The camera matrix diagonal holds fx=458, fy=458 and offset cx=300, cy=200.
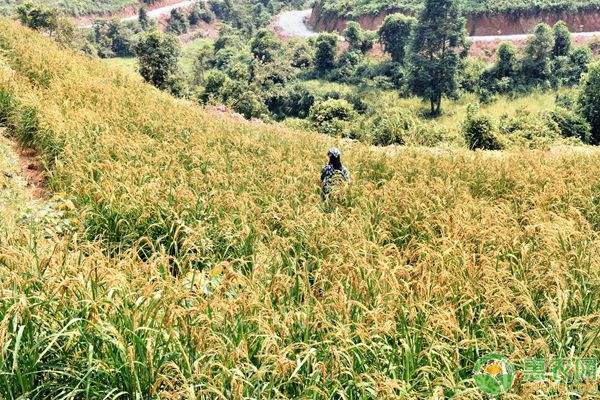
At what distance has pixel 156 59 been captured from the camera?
2600 centimetres

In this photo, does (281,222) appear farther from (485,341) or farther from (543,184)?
(543,184)

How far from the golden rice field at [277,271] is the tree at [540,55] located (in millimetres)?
39309

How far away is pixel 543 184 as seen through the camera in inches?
276

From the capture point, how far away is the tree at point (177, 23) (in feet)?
277

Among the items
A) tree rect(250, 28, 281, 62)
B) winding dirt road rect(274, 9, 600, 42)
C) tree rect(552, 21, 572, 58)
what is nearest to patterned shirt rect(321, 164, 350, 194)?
tree rect(552, 21, 572, 58)

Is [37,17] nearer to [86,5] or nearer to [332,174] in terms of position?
[332,174]

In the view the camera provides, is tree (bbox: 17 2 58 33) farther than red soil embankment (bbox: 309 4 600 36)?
No

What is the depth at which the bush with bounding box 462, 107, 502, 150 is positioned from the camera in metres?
18.8

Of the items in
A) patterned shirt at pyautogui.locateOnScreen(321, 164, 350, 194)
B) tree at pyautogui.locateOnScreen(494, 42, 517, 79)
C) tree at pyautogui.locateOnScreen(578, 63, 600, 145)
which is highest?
tree at pyautogui.locateOnScreen(494, 42, 517, 79)

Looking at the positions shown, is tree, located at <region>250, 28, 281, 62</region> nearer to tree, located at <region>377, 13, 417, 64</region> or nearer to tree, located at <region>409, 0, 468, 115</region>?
tree, located at <region>377, 13, 417, 64</region>

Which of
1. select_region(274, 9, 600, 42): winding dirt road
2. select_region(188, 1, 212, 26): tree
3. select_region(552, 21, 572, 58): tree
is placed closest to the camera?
select_region(552, 21, 572, 58): tree

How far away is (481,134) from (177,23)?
7881 centimetres

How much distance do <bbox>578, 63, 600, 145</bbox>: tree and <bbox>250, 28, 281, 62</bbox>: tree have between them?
37134mm

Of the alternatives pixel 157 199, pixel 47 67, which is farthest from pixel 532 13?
pixel 157 199
